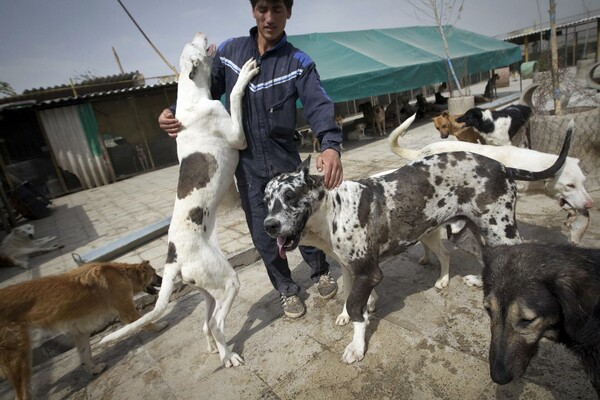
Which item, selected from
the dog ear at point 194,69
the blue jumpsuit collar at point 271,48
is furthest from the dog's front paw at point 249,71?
the dog ear at point 194,69

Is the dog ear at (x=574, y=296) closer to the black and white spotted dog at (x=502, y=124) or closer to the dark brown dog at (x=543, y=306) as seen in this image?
the dark brown dog at (x=543, y=306)

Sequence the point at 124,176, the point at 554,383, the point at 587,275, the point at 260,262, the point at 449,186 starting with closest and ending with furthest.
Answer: the point at 587,275 < the point at 554,383 < the point at 449,186 < the point at 260,262 < the point at 124,176

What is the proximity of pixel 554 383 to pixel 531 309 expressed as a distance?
2.69 ft

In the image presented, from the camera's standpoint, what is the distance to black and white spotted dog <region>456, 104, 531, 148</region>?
567 centimetres

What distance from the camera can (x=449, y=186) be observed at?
8.56 ft

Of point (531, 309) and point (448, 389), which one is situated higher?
point (531, 309)

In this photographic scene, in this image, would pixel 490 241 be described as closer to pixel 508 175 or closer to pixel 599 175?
pixel 508 175

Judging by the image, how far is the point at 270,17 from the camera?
2490mm

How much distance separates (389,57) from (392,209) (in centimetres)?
1202

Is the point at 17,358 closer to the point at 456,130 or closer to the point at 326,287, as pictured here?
the point at 326,287

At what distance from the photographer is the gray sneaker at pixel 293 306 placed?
304 cm

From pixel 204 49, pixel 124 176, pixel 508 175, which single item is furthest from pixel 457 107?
pixel 124 176

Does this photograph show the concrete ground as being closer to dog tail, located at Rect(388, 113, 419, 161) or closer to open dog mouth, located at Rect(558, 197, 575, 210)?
open dog mouth, located at Rect(558, 197, 575, 210)

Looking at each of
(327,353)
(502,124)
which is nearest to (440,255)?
(327,353)
